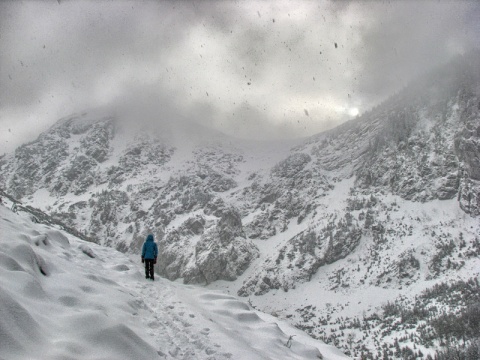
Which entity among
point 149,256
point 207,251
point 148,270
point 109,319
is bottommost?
point 109,319

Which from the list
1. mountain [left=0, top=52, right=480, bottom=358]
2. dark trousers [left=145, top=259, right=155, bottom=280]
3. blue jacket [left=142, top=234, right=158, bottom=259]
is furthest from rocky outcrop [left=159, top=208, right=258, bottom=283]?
dark trousers [left=145, top=259, right=155, bottom=280]

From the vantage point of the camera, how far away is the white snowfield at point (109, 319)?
4250 millimetres

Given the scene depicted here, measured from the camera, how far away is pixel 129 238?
5098 inches

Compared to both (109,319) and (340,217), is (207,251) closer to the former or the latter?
(340,217)

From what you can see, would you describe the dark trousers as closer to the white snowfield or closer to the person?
the person

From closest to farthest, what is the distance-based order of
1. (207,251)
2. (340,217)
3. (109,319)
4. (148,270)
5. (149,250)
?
(109,319), (148,270), (149,250), (340,217), (207,251)

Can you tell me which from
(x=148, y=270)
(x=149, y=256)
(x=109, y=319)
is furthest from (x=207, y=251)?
(x=109, y=319)

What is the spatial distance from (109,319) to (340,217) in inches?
4164

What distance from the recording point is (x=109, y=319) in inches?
213

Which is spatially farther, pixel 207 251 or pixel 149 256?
pixel 207 251

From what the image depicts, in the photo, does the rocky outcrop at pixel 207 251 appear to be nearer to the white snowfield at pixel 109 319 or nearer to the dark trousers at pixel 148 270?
the dark trousers at pixel 148 270

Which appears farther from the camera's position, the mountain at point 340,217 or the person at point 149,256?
the mountain at point 340,217

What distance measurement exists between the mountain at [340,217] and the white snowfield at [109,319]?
60.3 m

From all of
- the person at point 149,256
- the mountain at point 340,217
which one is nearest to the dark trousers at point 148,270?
the person at point 149,256
